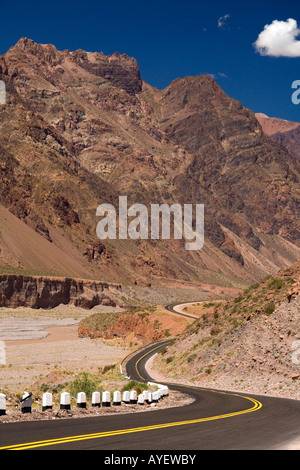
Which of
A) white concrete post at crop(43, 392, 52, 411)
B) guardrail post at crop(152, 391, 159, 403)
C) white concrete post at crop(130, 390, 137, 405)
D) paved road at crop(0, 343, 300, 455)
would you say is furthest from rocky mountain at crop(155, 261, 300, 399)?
white concrete post at crop(43, 392, 52, 411)

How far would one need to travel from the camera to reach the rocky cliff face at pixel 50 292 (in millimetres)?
104250

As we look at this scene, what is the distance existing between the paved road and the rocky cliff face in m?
88.0

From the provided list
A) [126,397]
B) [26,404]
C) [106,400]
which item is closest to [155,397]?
[126,397]

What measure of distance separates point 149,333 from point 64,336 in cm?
1436

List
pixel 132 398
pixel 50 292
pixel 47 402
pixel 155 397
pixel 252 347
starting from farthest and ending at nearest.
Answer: pixel 50 292
pixel 252 347
pixel 155 397
pixel 132 398
pixel 47 402

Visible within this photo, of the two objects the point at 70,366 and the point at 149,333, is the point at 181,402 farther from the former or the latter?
the point at 149,333

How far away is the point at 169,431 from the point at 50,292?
9952 cm

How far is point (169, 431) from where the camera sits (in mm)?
13938

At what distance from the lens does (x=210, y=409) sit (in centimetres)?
2028

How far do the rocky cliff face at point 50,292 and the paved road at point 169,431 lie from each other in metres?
88.0

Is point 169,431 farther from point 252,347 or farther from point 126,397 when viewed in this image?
point 252,347

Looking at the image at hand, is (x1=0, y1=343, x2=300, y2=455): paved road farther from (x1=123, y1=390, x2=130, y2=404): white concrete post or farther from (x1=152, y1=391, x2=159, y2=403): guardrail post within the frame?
(x1=123, y1=390, x2=130, y2=404): white concrete post

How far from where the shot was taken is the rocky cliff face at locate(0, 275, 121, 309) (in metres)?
104

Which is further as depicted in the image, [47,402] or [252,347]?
[252,347]
